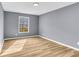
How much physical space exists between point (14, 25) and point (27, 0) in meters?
3.20

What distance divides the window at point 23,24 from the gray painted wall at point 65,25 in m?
2.19

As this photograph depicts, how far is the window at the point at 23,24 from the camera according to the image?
252 inches

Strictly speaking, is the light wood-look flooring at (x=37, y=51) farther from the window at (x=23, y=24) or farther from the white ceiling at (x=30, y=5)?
the window at (x=23, y=24)

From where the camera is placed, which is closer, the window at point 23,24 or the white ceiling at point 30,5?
the white ceiling at point 30,5

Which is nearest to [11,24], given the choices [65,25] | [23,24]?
[23,24]

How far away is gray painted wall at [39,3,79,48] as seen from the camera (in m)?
3.43

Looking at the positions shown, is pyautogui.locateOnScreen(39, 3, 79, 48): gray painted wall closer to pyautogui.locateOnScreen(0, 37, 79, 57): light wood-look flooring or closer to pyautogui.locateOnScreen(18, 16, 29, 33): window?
pyautogui.locateOnScreen(0, 37, 79, 57): light wood-look flooring

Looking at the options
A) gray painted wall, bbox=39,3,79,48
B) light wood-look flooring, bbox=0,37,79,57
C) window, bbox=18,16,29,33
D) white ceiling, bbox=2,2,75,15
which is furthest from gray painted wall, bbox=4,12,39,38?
gray painted wall, bbox=39,3,79,48

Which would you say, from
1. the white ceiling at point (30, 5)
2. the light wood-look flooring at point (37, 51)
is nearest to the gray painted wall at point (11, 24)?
the white ceiling at point (30, 5)

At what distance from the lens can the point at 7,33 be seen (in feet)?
18.7

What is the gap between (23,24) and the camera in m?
6.57

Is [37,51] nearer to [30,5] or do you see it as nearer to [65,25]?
[65,25]

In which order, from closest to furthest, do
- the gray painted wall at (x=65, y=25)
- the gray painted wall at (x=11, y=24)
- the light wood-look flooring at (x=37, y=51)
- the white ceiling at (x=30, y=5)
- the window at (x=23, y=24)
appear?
the light wood-look flooring at (x=37, y=51) < the gray painted wall at (x=65, y=25) < the white ceiling at (x=30, y=5) < the gray painted wall at (x=11, y=24) < the window at (x=23, y=24)

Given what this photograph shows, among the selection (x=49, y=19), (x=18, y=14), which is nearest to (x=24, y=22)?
(x=18, y=14)
